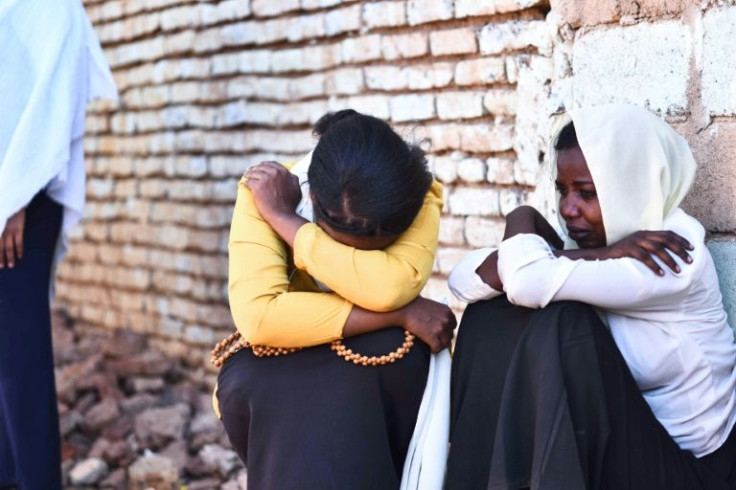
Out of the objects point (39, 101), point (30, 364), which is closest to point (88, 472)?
point (30, 364)

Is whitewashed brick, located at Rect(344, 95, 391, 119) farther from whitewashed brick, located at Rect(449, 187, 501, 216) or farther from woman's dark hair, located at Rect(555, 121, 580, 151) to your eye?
woman's dark hair, located at Rect(555, 121, 580, 151)

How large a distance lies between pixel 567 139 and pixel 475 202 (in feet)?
4.19

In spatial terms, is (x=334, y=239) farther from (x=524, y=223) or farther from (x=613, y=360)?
(x=613, y=360)

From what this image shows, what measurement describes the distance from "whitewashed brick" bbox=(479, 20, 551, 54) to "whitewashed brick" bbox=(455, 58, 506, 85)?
4 cm

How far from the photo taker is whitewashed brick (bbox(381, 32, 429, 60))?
4.32m

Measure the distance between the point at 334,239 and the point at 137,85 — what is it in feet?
11.7

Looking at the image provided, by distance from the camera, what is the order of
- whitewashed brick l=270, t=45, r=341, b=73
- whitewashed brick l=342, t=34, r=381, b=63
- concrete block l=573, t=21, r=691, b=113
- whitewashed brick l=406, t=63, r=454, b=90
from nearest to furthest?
concrete block l=573, t=21, r=691, b=113
whitewashed brick l=406, t=63, r=454, b=90
whitewashed brick l=342, t=34, r=381, b=63
whitewashed brick l=270, t=45, r=341, b=73

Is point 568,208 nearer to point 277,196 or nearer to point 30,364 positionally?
point 277,196

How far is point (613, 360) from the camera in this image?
2672 mm

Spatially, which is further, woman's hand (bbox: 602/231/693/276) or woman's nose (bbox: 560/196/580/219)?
woman's nose (bbox: 560/196/580/219)

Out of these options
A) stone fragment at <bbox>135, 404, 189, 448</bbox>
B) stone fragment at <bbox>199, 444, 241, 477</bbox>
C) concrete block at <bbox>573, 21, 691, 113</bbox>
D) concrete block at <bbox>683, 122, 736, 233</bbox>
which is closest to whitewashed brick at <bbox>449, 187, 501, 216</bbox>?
concrete block at <bbox>573, 21, 691, 113</bbox>

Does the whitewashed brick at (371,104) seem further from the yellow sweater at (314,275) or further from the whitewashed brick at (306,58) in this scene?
the yellow sweater at (314,275)

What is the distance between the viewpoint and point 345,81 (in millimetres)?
4738

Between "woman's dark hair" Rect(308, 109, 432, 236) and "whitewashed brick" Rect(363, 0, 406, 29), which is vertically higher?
"whitewashed brick" Rect(363, 0, 406, 29)
